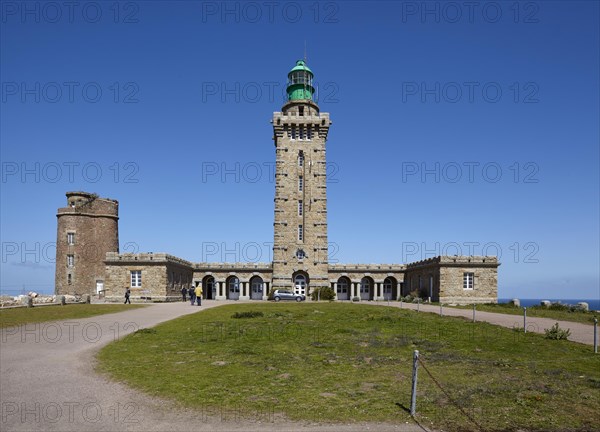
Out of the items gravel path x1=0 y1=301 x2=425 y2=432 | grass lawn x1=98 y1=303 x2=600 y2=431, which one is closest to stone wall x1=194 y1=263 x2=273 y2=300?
grass lawn x1=98 y1=303 x2=600 y2=431

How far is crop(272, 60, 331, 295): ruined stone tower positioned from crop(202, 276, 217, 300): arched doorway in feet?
40.8

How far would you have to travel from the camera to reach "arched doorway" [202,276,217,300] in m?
57.3

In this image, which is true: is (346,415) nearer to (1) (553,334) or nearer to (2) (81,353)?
(2) (81,353)

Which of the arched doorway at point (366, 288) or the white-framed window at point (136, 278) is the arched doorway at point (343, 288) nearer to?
the arched doorway at point (366, 288)

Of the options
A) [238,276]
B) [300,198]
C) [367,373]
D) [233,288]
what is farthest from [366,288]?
[367,373]

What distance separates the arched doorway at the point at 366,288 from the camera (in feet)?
186

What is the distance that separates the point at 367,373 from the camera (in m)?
11.6

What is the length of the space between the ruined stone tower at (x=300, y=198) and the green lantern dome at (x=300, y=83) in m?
0.38

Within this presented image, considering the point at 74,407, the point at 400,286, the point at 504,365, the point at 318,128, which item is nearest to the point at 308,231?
the point at 318,128

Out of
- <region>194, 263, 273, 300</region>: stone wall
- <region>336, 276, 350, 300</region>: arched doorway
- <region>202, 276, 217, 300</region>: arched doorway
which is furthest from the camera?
<region>202, 276, 217, 300</region>: arched doorway

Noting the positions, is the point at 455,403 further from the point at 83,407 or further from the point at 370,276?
the point at 370,276

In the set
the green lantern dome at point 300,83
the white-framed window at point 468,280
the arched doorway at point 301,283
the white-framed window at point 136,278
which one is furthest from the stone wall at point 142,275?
the white-framed window at point 468,280

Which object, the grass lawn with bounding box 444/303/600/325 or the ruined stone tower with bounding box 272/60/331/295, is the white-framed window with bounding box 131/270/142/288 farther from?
the grass lawn with bounding box 444/303/600/325

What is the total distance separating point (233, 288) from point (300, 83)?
26963mm
